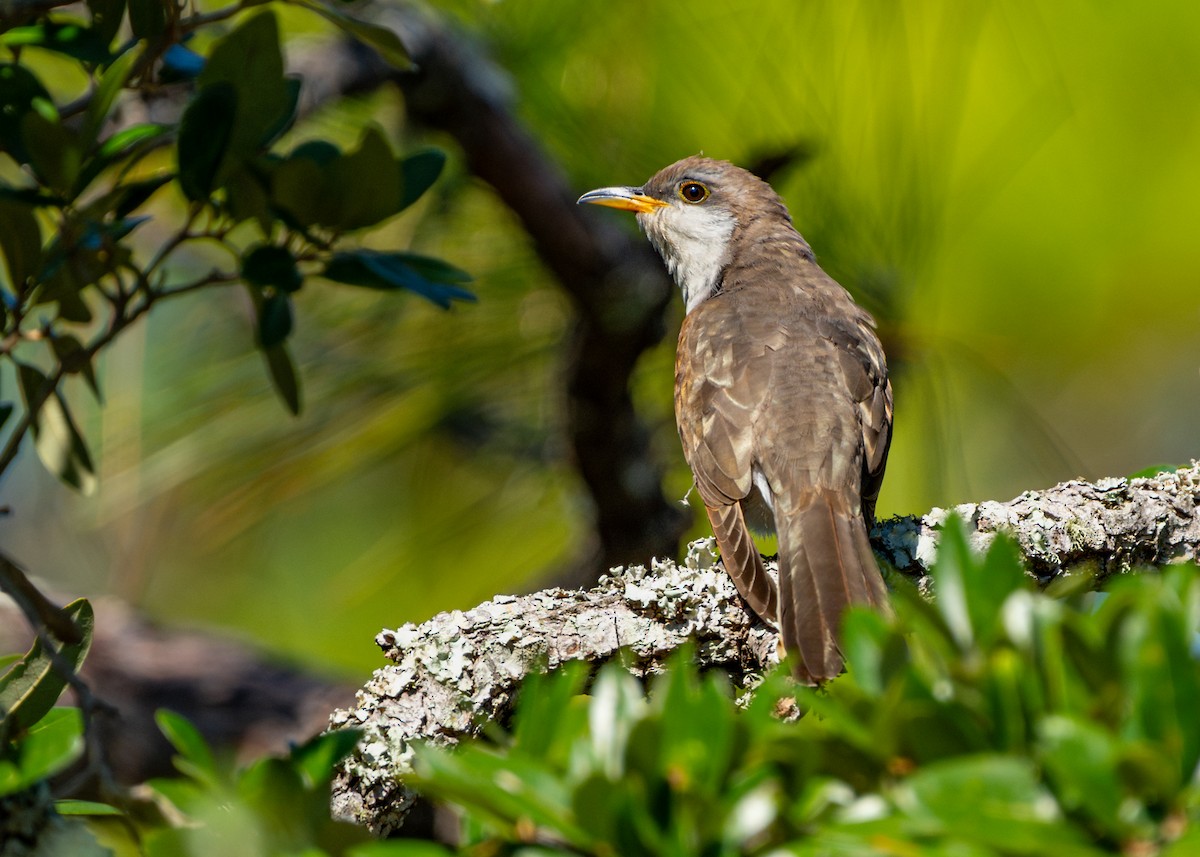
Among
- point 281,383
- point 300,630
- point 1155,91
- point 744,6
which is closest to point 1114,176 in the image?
point 1155,91

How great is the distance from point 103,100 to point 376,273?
0.62 meters

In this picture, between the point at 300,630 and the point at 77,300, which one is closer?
the point at 77,300

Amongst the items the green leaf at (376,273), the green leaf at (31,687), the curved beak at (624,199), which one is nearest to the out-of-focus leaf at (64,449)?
the green leaf at (376,273)

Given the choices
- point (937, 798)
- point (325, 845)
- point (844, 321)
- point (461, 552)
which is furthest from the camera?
point (461, 552)

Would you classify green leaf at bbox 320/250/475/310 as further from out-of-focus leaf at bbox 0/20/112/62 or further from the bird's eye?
the bird's eye

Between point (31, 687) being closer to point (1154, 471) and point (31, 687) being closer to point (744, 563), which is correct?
point (744, 563)

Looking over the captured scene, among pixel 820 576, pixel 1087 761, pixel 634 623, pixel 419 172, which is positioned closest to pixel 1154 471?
pixel 820 576

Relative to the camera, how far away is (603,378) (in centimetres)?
441

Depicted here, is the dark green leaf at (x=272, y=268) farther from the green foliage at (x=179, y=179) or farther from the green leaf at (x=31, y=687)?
the green leaf at (x=31, y=687)

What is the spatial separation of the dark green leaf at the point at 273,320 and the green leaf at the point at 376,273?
11 cm

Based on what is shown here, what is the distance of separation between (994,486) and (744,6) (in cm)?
282

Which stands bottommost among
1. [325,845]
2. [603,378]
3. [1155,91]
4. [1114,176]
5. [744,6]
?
[325,845]

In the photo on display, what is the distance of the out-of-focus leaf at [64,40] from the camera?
2.42 meters

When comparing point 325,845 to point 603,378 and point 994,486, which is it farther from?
point 994,486
